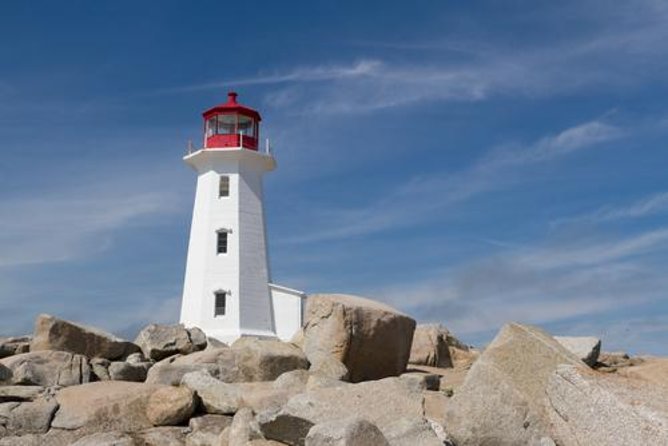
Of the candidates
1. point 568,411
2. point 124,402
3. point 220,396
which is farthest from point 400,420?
point 124,402

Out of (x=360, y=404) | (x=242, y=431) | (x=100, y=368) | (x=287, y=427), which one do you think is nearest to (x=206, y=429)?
(x=242, y=431)

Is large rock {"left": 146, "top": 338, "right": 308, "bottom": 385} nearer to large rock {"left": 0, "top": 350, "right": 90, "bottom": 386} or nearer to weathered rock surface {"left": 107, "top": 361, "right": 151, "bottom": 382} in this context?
weathered rock surface {"left": 107, "top": 361, "right": 151, "bottom": 382}

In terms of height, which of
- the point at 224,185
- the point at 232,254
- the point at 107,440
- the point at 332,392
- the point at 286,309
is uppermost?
the point at 224,185

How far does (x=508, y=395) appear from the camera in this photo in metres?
10.3

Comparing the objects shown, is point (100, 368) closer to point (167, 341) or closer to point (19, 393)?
point (19, 393)

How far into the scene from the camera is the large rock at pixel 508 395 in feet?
33.3

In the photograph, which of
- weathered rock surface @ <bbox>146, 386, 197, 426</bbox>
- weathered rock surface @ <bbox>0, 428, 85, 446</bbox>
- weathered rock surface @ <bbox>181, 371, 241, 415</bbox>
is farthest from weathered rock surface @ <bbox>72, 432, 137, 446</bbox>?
weathered rock surface @ <bbox>181, 371, 241, 415</bbox>

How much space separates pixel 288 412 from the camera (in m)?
10.4

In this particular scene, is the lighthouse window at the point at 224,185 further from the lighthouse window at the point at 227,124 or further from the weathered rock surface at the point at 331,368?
the weathered rock surface at the point at 331,368

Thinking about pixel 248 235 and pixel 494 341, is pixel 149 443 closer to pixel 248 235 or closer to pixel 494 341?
pixel 494 341

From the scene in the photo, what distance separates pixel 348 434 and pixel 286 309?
24.5m

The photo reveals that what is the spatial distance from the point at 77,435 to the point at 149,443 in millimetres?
1306

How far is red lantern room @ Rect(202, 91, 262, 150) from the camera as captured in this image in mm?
35250

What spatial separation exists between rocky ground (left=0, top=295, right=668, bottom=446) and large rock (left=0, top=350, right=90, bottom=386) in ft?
0.09
